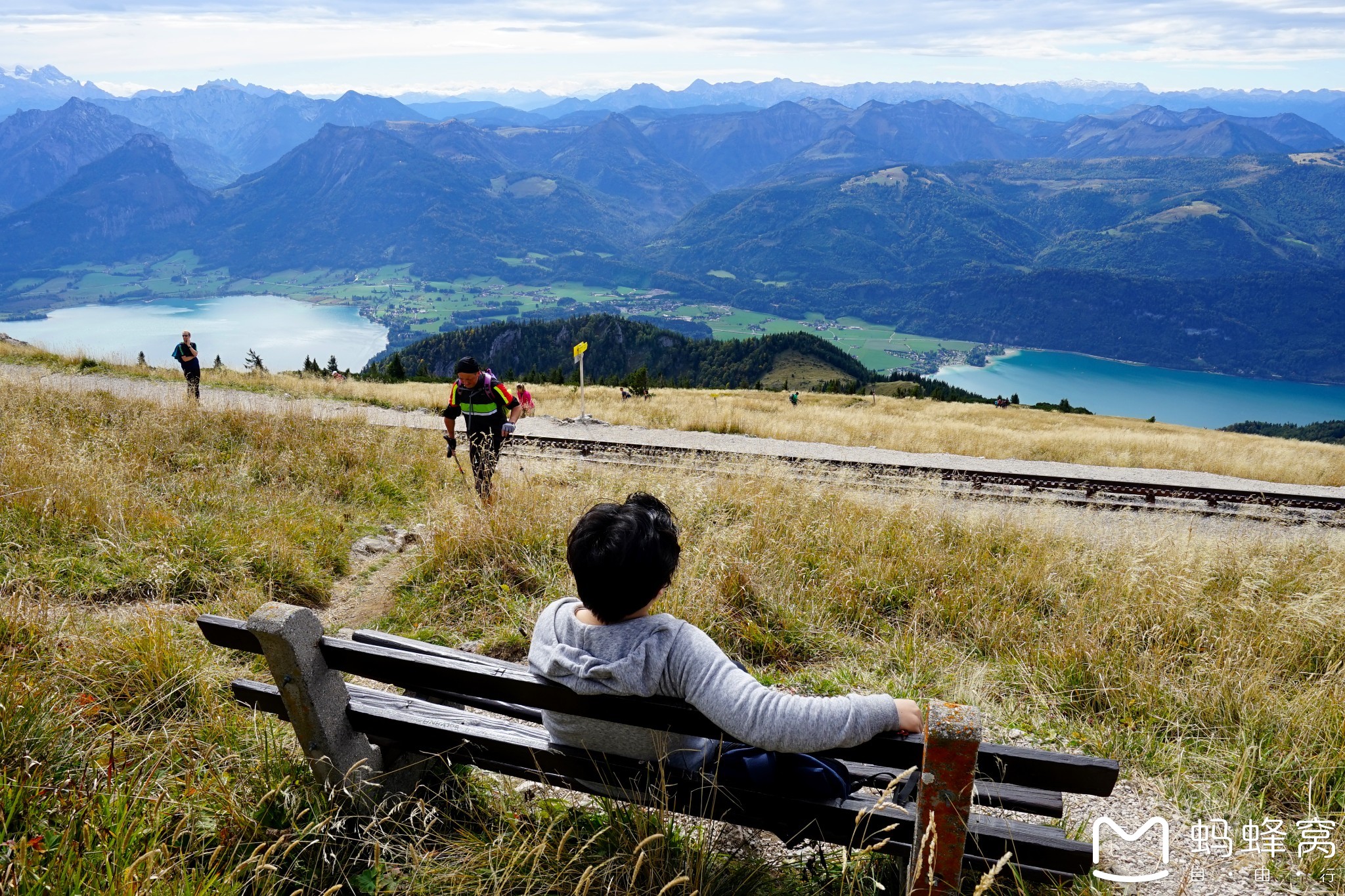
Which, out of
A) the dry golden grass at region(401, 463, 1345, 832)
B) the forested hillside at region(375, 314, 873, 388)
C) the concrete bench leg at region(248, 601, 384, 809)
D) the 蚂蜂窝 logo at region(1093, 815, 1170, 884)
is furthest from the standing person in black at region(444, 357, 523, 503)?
the forested hillside at region(375, 314, 873, 388)

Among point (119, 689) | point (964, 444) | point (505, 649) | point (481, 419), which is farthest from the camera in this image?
point (964, 444)

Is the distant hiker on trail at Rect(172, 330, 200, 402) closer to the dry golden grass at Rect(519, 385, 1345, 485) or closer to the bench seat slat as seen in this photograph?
the dry golden grass at Rect(519, 385, 1345, 485)

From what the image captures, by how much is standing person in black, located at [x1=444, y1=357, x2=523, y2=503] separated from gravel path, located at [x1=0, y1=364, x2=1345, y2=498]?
8.07m

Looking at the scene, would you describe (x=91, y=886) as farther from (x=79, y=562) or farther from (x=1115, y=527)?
(x=1115, y=527)

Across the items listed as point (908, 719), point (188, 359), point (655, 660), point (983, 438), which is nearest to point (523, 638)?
point (655, 660)

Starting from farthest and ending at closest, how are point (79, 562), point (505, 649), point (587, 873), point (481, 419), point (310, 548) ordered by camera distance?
point (481, 419), point (310, 548), point (79, 562), point (505, 649), point (587, 873)

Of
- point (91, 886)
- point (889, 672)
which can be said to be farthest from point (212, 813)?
point (889, 672)

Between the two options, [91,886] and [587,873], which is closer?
[91,886]

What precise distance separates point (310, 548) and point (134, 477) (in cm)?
241

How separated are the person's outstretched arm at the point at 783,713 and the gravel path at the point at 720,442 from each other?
44.5ft

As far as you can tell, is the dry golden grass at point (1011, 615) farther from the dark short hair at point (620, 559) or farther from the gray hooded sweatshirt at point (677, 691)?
the dark short hair at point (620, 559)

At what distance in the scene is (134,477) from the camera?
295 inches

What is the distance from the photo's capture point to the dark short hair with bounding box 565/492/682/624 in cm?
226

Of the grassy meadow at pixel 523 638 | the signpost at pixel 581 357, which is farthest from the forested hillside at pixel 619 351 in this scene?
the grassy meadow at pixel 523 638
